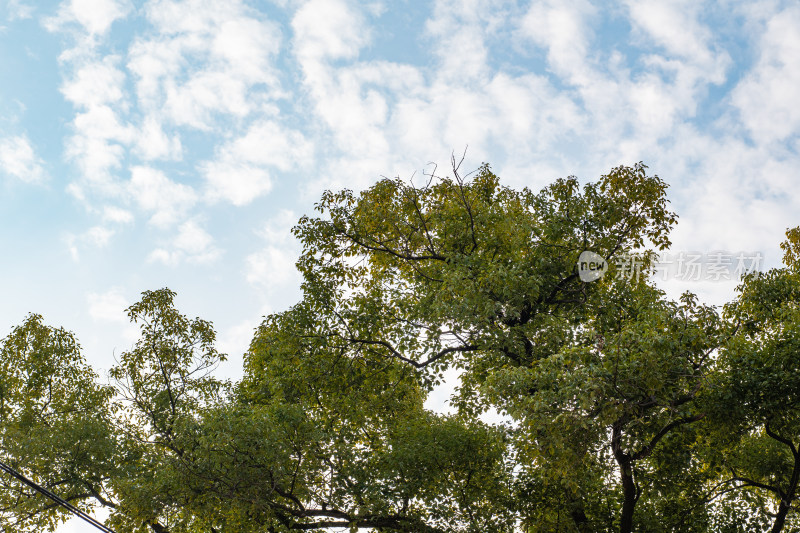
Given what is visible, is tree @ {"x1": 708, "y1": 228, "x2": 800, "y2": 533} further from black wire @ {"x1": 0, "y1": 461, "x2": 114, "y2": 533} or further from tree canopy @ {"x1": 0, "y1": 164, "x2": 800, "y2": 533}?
black wire @ {"x1": 0, "y1": 461, "x2": 114, "y2": 533}

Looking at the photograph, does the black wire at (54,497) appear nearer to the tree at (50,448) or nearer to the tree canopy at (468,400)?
the tree canopy at (468,400)

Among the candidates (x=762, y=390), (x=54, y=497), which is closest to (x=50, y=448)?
(x=54, y=497)

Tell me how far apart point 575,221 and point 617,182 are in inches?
56.4

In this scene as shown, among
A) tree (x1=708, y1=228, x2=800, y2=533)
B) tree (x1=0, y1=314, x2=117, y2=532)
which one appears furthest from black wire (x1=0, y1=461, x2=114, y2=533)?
tree (x1=708, y1=228, x2=800, y2=533)

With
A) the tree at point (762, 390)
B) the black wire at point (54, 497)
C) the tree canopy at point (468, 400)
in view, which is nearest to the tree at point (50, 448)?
the tree canopy at point (468, 400)

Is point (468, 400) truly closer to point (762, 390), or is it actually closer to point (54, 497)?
point (762, 390)

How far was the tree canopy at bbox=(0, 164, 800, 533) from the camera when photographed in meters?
10.6

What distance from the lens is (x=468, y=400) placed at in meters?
14.8

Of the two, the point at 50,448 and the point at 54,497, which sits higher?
the point at 50,448

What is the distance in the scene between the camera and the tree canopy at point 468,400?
34.8 ft

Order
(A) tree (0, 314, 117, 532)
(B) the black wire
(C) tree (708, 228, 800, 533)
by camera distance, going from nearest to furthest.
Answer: (B) the black wire, (C) tree (708, 228, 800, 533), (A) tree (0, 314, 117, 532)

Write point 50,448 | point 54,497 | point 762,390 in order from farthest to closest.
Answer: point 50,448
point 762,390
point 54,497

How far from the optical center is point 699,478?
46.5 ft

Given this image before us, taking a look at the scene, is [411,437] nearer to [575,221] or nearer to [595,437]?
[595,437]
